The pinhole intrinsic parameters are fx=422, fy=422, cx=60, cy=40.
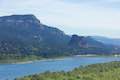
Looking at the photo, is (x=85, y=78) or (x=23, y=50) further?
(x=23, y=50)

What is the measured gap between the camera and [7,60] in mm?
153000

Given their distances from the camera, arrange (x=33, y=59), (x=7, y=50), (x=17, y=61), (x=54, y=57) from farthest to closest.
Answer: (x=7, y=50) < (x=54, y=57) < (x=33, y=59) < (x=17, y=61)

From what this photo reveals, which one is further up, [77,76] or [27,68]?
[77,76]

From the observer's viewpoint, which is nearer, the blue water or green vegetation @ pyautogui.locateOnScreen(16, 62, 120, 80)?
green vegetation @ pyautogui.locateOnScreen(16, 62, 120, 80)

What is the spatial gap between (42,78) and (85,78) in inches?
226

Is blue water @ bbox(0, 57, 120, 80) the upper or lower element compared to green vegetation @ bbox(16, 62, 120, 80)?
lower

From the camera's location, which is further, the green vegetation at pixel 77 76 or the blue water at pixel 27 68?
the blue water at pixel 27 68

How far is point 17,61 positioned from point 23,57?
583 inches

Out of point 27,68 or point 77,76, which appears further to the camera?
point 27,68

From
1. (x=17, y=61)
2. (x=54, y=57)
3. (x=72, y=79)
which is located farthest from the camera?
(x=54, y=57)

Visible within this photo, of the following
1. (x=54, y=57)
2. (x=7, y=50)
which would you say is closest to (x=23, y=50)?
(x=7, y=50)

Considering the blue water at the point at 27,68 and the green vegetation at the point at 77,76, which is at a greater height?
the green vegetation at the point at 77,76

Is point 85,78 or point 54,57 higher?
point 85,78

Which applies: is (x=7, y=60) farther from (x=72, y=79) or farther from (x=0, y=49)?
(x=72, y=79)
